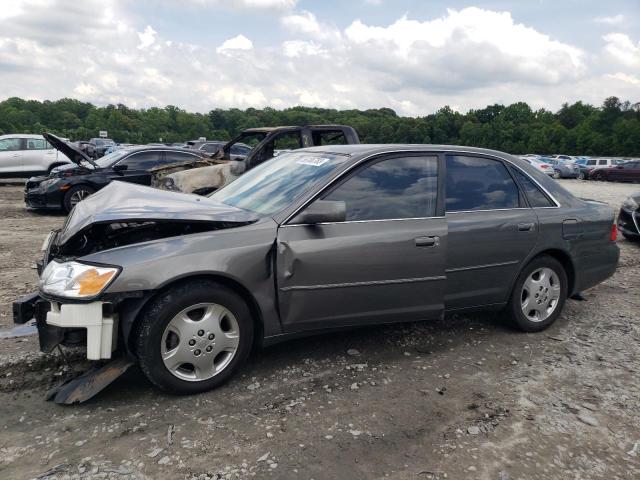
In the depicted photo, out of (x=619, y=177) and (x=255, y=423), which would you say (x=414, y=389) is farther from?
(x=619, y=177)

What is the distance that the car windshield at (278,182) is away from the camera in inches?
143

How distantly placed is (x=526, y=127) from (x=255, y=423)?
91.1 metres

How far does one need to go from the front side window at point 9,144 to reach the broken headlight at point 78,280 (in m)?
15.3

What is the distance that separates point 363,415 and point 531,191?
2479 millimetres

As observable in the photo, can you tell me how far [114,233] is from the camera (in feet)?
11.6

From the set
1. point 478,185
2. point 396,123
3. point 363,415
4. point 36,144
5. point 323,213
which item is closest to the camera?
point 363,415

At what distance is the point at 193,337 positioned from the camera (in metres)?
3.13

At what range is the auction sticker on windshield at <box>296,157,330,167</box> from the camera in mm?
3875

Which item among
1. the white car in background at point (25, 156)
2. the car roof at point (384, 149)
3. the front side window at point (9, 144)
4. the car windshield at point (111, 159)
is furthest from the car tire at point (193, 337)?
the front side window at point (9, 144)

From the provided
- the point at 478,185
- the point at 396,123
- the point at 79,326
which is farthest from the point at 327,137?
the point at 396,123

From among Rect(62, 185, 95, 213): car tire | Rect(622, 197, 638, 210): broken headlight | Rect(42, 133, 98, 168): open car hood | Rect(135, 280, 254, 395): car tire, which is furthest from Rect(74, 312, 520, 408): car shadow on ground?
Rect(62, 185, 95, 213): car tire

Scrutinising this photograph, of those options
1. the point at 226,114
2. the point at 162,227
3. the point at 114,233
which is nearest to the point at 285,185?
the point at 162,227

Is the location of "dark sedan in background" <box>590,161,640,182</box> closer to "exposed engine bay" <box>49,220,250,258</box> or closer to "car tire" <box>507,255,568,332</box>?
"car tire" <box>507,255,568,332</box>

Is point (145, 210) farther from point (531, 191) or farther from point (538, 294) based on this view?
point (538, 294)
